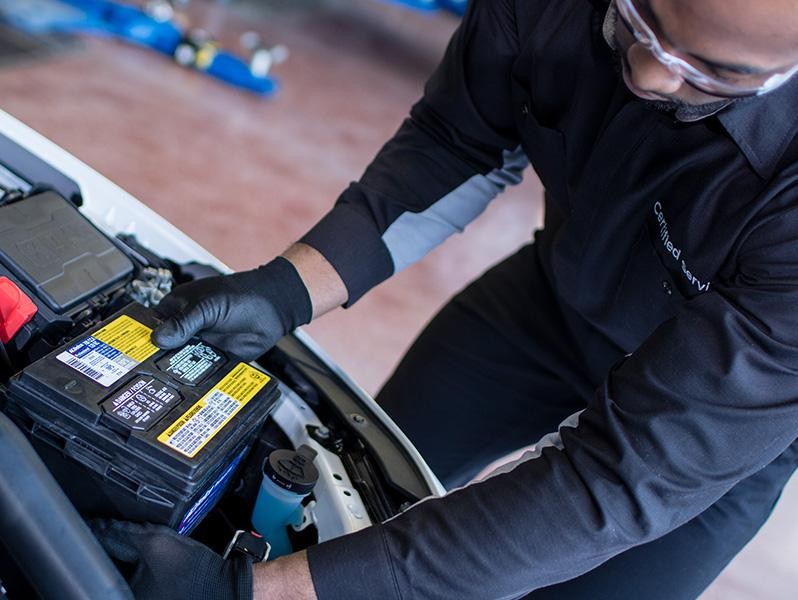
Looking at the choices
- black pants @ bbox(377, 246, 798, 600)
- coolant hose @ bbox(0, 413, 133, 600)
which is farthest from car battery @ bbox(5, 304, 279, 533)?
black pants @ bbox(377, 246, 798, 600)

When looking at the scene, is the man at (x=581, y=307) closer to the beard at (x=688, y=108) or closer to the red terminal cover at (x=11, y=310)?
the beard at (x=688, y=108)

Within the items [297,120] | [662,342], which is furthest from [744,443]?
[297,120]

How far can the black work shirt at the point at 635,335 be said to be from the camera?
0.89 metres

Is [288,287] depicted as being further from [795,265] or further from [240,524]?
[795,265]

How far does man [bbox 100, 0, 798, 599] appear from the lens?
87cm

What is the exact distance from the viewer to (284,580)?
89 cm

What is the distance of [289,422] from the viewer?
1.17m

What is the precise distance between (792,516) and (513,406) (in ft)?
5.42

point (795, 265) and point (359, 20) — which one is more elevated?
point (795, 265)

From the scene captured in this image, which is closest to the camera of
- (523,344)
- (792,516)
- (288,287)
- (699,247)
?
(699,247)

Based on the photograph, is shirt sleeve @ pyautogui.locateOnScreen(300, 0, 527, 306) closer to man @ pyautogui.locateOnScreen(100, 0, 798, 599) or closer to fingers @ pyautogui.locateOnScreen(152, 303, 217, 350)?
man @ pyautogui.locateOnScreen(100, 0, 798, 599)

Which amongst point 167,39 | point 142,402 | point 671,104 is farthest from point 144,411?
point 167,39

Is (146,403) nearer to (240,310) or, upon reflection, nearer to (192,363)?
(192,363)

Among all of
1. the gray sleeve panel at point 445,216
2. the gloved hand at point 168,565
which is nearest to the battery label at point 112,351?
the gloved hand at point 168,565
